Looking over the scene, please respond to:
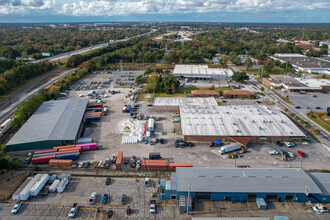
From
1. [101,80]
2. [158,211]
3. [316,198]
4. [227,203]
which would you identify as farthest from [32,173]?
[101,80]

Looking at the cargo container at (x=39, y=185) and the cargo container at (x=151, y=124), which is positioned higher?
the cargo container at (x=151, y=124)

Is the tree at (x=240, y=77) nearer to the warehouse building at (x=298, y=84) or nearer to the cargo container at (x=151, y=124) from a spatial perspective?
the warehouse building at (x=298, y=84)

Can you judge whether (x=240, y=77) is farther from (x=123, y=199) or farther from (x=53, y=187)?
(x=53, y=187)

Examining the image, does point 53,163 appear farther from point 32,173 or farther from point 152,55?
point 152,55

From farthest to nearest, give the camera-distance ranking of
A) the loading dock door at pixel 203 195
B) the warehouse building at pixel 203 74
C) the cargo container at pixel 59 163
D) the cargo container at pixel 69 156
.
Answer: the warehouse building at pixel 203 74 < the cargo container at pixel 69 156 < the cargo container at pixel 59 163 < the loading dock door at pixel 203 195

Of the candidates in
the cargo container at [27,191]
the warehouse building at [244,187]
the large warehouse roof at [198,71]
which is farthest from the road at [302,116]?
the cargo container at [27,191]

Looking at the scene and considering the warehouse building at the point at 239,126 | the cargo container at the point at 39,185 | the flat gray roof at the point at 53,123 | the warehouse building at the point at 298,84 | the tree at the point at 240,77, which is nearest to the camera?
the cargo container at the point at 39,185

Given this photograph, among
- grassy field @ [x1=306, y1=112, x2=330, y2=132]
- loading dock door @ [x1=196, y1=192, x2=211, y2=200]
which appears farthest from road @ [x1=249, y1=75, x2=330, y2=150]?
loading dock door @ [x1=196, y1=192, x2=211, y2=200]

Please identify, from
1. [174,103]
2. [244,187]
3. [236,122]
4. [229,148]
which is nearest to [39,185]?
[244,187]
